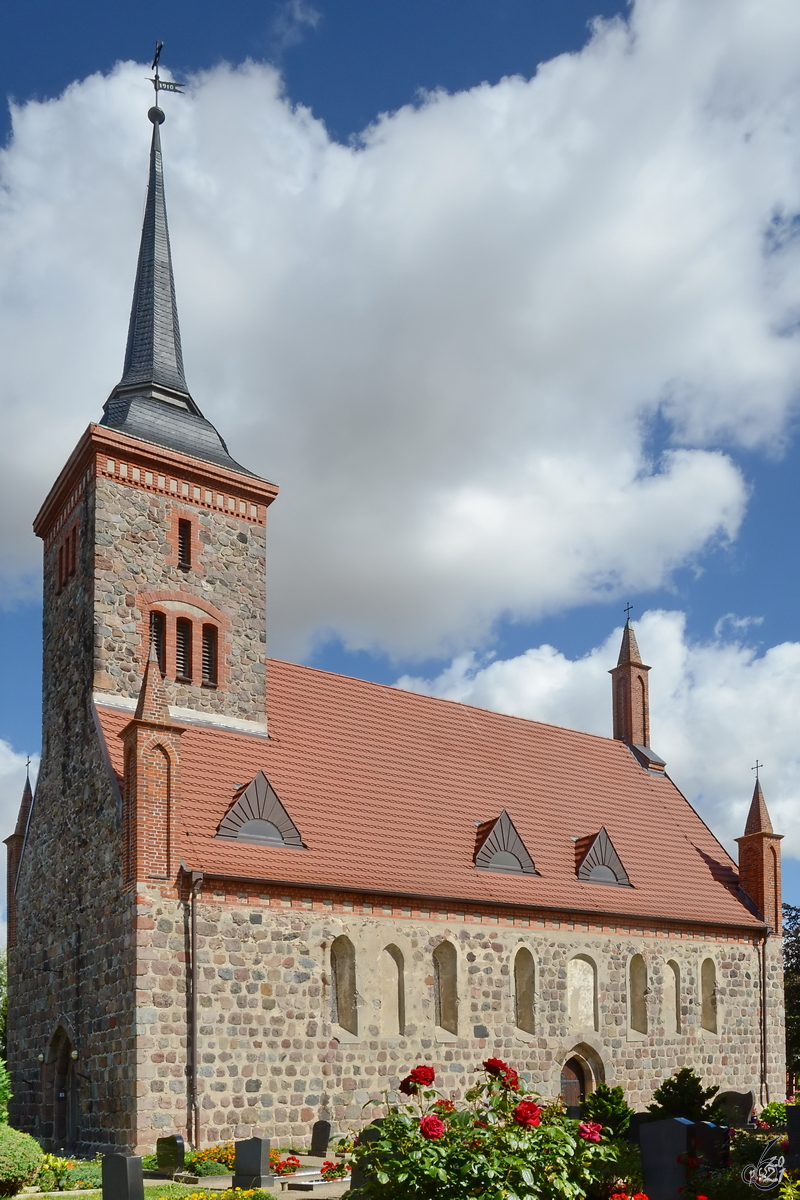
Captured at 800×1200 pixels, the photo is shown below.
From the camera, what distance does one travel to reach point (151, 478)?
2561 centimetres

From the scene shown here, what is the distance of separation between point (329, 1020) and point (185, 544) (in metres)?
10.3

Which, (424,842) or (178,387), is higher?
(178,387)

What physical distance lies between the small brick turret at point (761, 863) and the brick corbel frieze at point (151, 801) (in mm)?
17617

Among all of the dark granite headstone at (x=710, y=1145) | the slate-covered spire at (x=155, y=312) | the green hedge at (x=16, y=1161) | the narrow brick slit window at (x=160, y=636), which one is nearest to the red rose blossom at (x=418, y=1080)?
the dark granite headstone at (x=710, y=1145)

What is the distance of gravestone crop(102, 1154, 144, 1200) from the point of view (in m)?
13.8

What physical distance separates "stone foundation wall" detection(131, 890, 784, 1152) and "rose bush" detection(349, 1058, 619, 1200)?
922 cm

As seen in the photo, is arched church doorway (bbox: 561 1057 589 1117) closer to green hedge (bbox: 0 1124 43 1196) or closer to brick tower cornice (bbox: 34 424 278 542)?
green hedge (bbox: 0 1124 43 1196)

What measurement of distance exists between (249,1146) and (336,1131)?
530 centimetres

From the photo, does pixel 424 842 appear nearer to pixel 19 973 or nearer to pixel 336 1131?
pixel 336 1131

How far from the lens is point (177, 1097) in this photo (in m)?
20.0

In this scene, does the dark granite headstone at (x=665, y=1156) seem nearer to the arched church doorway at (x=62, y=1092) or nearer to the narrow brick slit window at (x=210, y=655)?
the arched church doorway at (x=62, y=1092)

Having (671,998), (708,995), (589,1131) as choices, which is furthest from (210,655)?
(589,1131)

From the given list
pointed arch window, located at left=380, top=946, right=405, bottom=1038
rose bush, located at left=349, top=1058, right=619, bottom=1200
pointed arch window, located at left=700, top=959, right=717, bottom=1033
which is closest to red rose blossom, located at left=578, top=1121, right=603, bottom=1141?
rose bush, located at left=349, top=1058, right=619, bottom=1200

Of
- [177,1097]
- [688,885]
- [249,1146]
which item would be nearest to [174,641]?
[177,1097]
